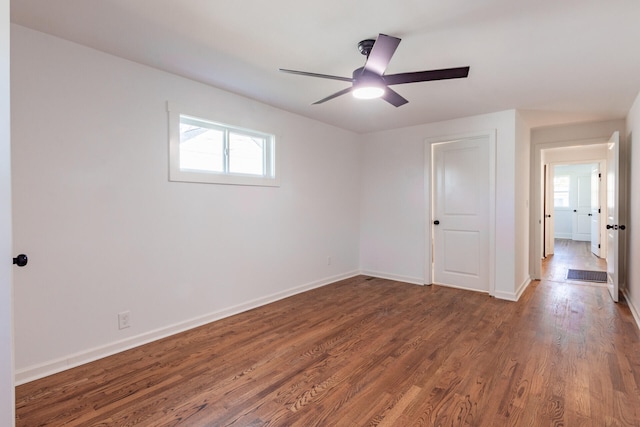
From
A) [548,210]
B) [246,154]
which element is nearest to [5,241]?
[246,154]

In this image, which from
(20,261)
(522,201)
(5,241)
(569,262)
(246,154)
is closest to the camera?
(5,241)

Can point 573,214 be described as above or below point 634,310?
above

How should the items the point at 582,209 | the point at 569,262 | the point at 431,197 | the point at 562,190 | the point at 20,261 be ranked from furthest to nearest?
the point at 562,190 → the point at 582,209 → the point at 569,262 → the point at 431,197 → the point at 20,261

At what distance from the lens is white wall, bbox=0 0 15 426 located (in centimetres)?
123

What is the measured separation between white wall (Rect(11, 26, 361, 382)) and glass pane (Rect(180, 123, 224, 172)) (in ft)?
0.66

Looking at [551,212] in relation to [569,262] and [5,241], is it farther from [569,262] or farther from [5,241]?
[5,241]

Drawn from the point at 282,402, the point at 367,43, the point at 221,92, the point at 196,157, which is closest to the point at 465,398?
the point at 282,402

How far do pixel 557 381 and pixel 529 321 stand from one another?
122 centimetres

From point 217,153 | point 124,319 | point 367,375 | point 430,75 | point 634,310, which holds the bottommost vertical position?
point 367,375

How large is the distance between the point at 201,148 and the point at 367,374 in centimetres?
256

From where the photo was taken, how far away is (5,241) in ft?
4.09

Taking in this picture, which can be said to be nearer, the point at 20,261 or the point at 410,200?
the point at 20,261

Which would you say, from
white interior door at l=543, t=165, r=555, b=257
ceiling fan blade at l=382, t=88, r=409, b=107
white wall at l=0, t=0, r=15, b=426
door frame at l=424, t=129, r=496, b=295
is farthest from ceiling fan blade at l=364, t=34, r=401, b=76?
white interior door at l=543, t=165, r=555, b=257

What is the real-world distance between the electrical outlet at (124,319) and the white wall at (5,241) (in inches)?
53.9
